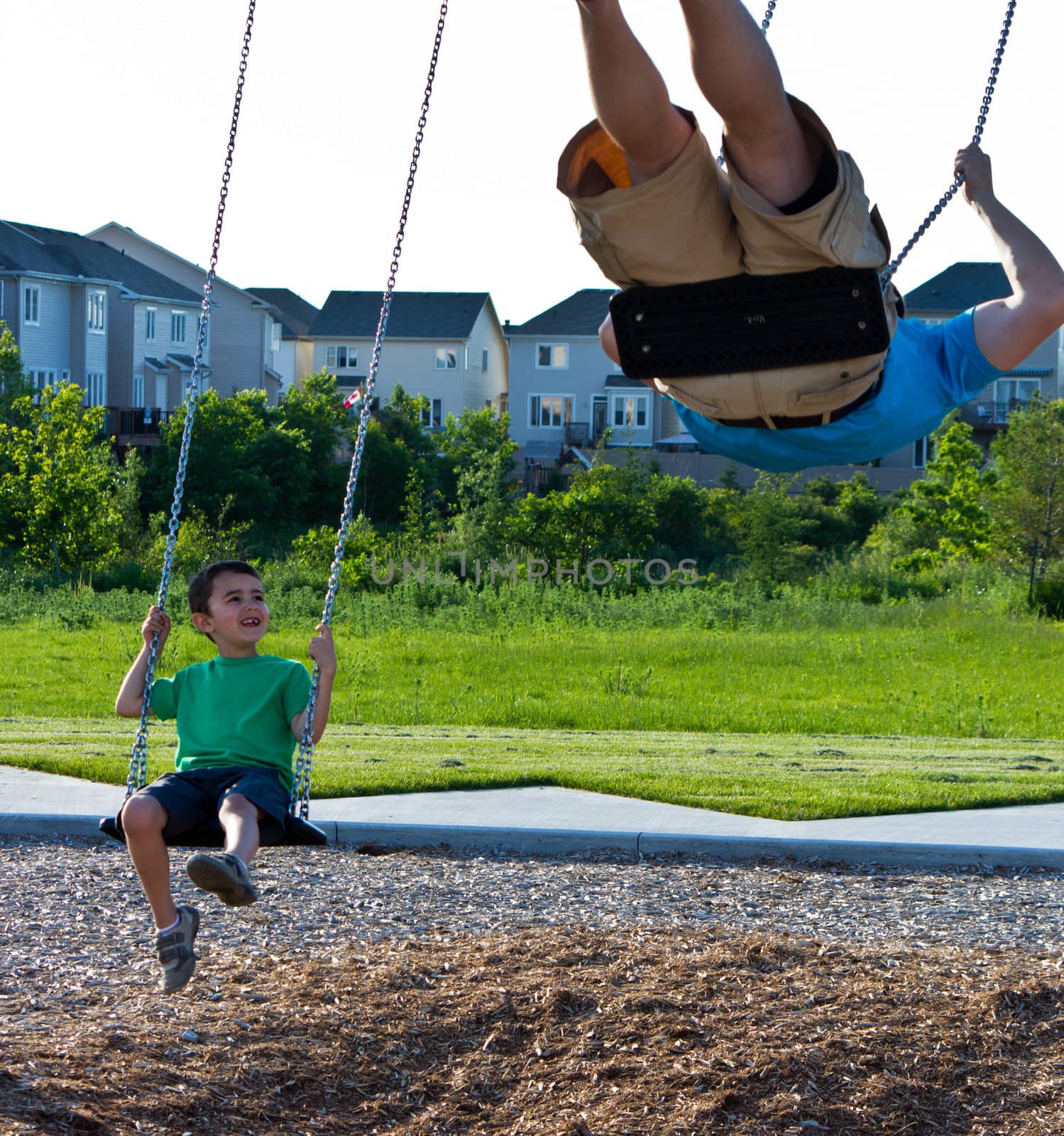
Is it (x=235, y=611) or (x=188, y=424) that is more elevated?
(x=188, y=424)

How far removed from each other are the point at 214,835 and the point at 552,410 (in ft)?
181

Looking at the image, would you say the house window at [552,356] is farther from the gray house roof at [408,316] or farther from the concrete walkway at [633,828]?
the concrete walkway at [633,828]

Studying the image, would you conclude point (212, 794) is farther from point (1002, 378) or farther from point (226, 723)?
point (1002, 378)

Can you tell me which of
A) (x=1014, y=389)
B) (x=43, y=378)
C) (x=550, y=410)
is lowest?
(x=43, y=378)

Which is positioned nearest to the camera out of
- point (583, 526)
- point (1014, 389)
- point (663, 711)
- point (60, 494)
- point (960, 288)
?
point (663, 711)

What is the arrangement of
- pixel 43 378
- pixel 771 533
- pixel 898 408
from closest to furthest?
1. pixel 898 408
2. pixel 771 533
3. pixel 43 378

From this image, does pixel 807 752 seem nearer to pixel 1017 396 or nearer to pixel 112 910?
pixel 112 910

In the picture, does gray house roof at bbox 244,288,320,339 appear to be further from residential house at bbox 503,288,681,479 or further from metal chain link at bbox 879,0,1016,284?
metal chain link at bbox 879,0,1016,284

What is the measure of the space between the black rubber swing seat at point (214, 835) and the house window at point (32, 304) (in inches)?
1642

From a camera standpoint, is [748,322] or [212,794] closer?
[748,322]

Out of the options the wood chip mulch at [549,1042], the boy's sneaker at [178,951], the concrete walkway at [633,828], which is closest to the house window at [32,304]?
the concrete walkway at [633,828]

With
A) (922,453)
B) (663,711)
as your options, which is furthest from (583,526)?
(922,453)

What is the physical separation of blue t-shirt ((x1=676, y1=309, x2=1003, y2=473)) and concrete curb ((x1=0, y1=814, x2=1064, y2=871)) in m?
3.77

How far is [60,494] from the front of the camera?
26.9 metres
